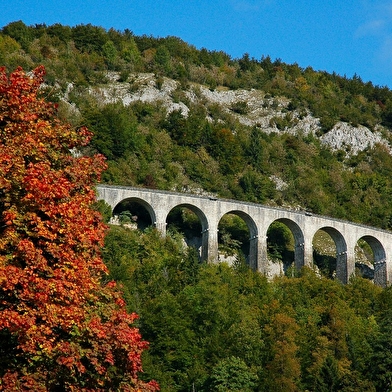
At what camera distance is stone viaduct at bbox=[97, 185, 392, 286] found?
58.7 metres

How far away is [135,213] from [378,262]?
20.3 metres

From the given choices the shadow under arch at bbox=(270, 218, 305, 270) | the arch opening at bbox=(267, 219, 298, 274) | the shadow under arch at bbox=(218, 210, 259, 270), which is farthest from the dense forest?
the shadow under arch at bbox=(218, 210, 259, 270)

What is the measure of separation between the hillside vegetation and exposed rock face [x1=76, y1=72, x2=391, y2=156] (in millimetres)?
140

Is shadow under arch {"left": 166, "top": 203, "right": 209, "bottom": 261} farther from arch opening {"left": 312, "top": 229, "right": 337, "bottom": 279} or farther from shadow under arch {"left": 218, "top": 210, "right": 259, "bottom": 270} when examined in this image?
arch opening {"left": 312, "top": 229, "right": 337, "bottom": 279}

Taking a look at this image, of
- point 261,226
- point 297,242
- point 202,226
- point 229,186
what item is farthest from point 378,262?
point 229,186

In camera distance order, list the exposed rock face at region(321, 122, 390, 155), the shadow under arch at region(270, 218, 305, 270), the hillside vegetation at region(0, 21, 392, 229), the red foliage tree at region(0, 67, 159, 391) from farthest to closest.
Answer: the exposed rock face at region(321, 122, 390, 155) → the hillside vegetation at region(0, 21, 392, 229) → the shadow under arch at region(270, 218, 305, 270) → the red foliage tree at region(0, 67, 159, 391)

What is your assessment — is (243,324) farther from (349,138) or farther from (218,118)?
(349,138)

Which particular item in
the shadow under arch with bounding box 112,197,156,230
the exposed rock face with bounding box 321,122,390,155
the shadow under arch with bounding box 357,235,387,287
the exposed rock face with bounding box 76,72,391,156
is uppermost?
the exposed rock face with bounding box 76,72,391,156

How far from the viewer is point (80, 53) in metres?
101

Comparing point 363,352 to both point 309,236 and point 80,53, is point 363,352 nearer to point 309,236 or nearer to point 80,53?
point 309,236

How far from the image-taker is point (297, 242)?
64.1 metres

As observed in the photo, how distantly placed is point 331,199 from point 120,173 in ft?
81.9

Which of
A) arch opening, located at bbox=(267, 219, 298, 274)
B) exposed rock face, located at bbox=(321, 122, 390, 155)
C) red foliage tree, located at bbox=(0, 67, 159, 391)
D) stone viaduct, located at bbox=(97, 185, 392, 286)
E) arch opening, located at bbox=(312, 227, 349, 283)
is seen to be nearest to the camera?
red foliage tree, located at bbox=(0, 67, 159, 391)

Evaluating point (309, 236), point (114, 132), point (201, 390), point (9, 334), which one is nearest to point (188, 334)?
point (201, 390)
